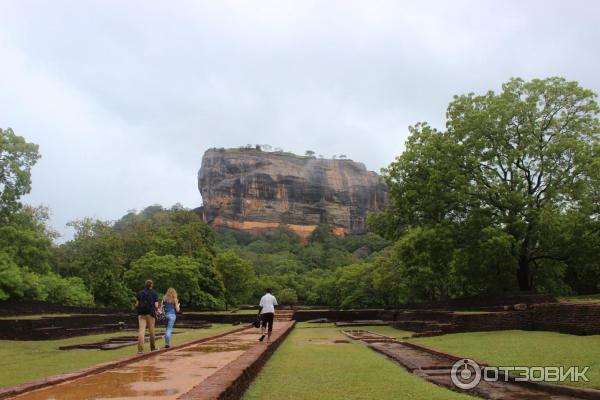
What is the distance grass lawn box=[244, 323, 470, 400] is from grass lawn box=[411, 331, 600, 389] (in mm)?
1577

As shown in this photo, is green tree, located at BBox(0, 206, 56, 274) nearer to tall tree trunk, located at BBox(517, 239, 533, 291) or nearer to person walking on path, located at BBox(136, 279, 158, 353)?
person walking on path, located at BBox(136, 279, 158, 353)

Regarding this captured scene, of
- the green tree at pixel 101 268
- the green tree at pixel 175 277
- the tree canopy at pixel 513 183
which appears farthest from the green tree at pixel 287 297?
the tree canopy at pixel 513 183

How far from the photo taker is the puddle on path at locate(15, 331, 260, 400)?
5.59 meters

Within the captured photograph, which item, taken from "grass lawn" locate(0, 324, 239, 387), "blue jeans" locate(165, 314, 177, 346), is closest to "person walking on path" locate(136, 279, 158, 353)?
"blue jeans" locate(165, 314, 177, 346)

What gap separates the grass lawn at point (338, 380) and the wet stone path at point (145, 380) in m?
0.84

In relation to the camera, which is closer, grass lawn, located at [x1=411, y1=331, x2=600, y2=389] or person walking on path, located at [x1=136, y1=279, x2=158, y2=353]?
grass lawn, located at [x1=411, y1=331, x2=600, y2=389]

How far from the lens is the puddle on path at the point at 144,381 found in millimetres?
5586

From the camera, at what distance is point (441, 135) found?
23.8 metres

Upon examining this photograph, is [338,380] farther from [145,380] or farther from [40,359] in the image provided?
[40,359]

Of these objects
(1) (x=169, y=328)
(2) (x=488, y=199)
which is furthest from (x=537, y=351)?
(2) (x=488, y=199)

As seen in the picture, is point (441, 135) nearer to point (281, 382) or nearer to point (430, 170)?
point (430, 170)

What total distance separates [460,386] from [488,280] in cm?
1693

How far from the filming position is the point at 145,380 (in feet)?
21.6

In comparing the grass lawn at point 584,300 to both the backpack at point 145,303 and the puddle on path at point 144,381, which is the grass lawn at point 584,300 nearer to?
the puddle on path at point 144,381
